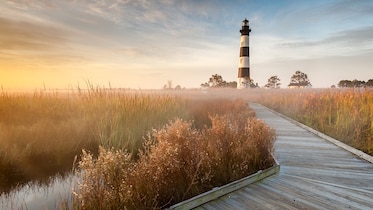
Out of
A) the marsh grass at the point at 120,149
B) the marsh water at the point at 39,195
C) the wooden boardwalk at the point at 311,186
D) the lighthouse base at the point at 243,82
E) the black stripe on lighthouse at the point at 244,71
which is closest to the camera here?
the marsh grass at the point at 120,149

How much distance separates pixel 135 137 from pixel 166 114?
278 cm

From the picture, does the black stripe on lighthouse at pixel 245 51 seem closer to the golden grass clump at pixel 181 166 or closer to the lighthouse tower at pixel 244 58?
the lighthouse tower at pixel 244 58

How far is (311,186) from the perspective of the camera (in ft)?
12.0

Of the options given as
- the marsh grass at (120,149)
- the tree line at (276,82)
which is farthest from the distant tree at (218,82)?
the marsh grass at (120,149)

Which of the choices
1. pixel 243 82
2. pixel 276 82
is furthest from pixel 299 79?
pixel 243 82

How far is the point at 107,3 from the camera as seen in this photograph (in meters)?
10.9

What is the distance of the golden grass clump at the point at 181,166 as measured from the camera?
107 inches

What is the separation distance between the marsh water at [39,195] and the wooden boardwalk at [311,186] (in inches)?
95.8

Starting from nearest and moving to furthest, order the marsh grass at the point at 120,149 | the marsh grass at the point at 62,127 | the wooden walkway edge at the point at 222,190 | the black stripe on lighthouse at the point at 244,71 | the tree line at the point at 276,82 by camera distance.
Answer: the marsh grass at the point at 120,149 < the wooden walkway edge at the point at 222,190 < the marsh grass at the point at 62,127 < the black stripe on lighthouse at the point at 244,71 < the tree line at the point at 276,82

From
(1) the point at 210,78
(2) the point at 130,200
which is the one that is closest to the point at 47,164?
(2) the point at 130,200

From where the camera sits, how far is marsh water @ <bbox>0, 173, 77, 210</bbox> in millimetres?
3832

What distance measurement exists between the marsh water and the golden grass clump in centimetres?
136

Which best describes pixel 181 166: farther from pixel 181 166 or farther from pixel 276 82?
pixel 276 82

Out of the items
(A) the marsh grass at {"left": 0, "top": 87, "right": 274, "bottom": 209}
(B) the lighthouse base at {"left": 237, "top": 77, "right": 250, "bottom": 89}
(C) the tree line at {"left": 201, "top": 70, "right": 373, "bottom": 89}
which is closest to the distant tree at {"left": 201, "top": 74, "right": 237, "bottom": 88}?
(C) the tree line at {"left": 201, "top": 70, "right": 373, "bottom": 89}
